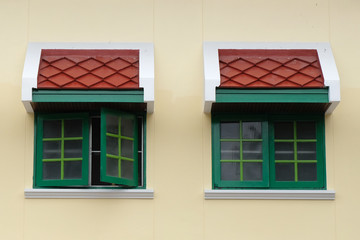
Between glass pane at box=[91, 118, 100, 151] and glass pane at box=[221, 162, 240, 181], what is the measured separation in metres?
1.59

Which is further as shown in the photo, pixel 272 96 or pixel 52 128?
pixel 52 128

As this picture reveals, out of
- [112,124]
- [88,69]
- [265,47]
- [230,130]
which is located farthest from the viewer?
[265,47]

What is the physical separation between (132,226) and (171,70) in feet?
6.70

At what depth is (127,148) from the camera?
10891 millimetres

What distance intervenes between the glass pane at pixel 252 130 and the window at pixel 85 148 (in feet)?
4.23

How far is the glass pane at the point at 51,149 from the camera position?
10.9 m

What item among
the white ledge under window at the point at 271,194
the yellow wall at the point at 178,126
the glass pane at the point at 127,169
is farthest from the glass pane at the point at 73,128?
the white ledge under window at the point at 271,194

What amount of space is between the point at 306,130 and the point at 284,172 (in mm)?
608

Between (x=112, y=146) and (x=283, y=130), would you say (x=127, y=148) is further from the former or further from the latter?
(x=283, y=130)

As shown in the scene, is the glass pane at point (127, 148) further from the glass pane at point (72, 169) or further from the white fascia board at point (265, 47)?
the white fascia board at point (265, 47)

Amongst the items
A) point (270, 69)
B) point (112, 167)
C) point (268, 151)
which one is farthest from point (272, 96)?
point (112, 167)

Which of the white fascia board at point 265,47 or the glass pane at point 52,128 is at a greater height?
the white fascia board at point 265,47

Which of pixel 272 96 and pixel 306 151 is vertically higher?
pixel 272 96

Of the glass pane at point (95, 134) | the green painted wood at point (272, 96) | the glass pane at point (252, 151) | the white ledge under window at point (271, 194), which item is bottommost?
the white ledge under window at point (271, 194)
